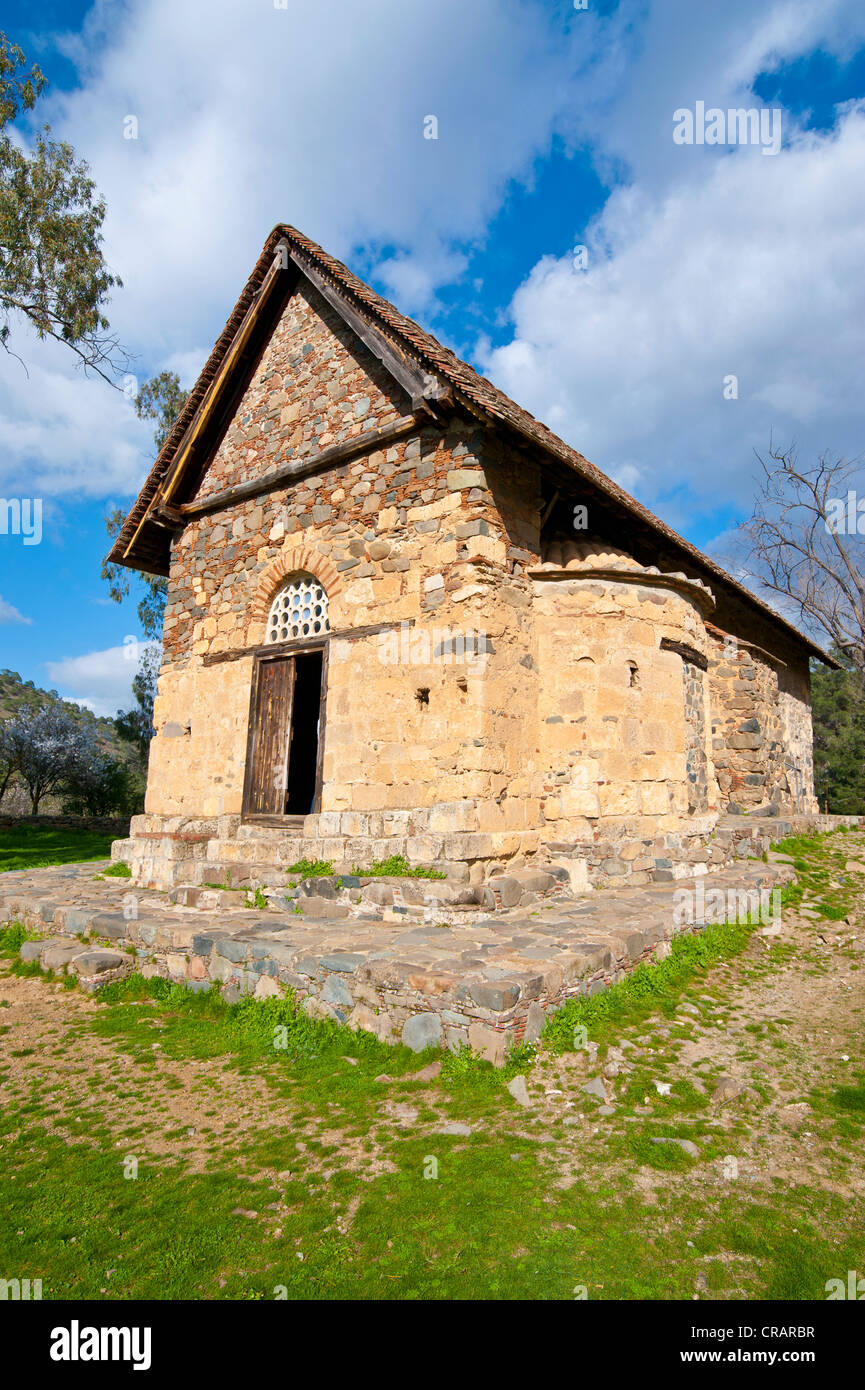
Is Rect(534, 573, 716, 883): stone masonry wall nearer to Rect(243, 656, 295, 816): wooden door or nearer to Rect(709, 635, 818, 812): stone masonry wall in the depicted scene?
Rect(243, 656, 295, 816): wooden door

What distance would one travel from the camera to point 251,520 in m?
10.4

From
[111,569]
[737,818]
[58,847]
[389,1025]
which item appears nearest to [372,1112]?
[389,1025]

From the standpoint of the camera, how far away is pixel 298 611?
9.62 m

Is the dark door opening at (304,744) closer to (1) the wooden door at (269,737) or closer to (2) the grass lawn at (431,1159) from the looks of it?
(1) the wooden door at (269,737)

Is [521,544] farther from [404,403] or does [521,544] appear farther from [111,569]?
[111,569]

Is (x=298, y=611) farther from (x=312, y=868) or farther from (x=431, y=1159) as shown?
(x=431, y=1159)

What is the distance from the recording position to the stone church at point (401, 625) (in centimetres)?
766

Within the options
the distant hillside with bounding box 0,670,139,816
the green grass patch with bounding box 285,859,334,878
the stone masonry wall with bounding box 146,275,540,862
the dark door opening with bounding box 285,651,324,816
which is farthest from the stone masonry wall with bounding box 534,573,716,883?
the distant hillside with bounding box 0,670,139,816

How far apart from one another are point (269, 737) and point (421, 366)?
200 inches

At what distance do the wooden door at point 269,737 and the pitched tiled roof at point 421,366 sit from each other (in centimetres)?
412

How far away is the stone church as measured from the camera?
25.1 feet

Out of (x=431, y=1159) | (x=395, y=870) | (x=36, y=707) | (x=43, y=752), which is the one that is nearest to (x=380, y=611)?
(x=395, y=870)

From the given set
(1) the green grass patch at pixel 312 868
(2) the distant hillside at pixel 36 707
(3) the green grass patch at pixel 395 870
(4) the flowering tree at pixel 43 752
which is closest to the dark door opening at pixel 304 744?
(1) the green grass patch at pixel 312 868

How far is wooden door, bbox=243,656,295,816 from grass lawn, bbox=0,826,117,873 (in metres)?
6.95
